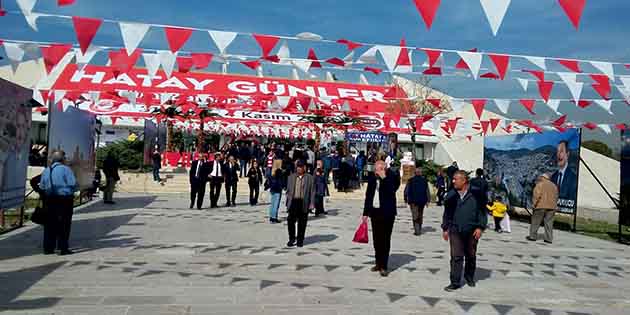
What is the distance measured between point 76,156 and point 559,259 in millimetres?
11527

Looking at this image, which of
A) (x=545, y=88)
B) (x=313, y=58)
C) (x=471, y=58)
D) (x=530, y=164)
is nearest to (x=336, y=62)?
(x=313, y=58)

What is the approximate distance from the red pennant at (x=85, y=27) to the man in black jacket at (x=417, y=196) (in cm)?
717

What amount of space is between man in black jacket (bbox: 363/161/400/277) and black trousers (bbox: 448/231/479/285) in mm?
906

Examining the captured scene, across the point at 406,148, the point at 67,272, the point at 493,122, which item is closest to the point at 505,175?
the point at 493,122

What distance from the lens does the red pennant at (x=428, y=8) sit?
17.4ft

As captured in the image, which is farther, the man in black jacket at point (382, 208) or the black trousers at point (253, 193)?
the black trousers at point (253, 193)

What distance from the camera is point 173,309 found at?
5000mm

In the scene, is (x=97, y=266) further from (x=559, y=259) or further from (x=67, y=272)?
(x=559, y=259)

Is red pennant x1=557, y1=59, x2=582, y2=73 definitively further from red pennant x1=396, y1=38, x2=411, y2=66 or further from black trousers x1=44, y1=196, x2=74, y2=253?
black trousers x1=44, y1=196, x2=74, y2=253

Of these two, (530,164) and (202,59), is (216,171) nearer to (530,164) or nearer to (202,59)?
(202,59)

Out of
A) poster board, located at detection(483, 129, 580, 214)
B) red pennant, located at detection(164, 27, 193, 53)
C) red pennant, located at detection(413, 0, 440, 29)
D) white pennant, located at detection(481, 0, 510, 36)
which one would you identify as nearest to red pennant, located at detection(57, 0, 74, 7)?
red pennant, located at detection(164, 27, 193, 53)

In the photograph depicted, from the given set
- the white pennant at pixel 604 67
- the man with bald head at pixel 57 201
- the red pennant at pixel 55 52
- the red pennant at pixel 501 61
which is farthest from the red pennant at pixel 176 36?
the white pennant at pixel 604 67

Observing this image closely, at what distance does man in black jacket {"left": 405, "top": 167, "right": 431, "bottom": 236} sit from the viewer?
1112 centimetres

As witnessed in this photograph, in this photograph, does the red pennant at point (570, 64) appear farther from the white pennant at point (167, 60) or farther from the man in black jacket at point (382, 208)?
the white pennant at point (167, 60)
